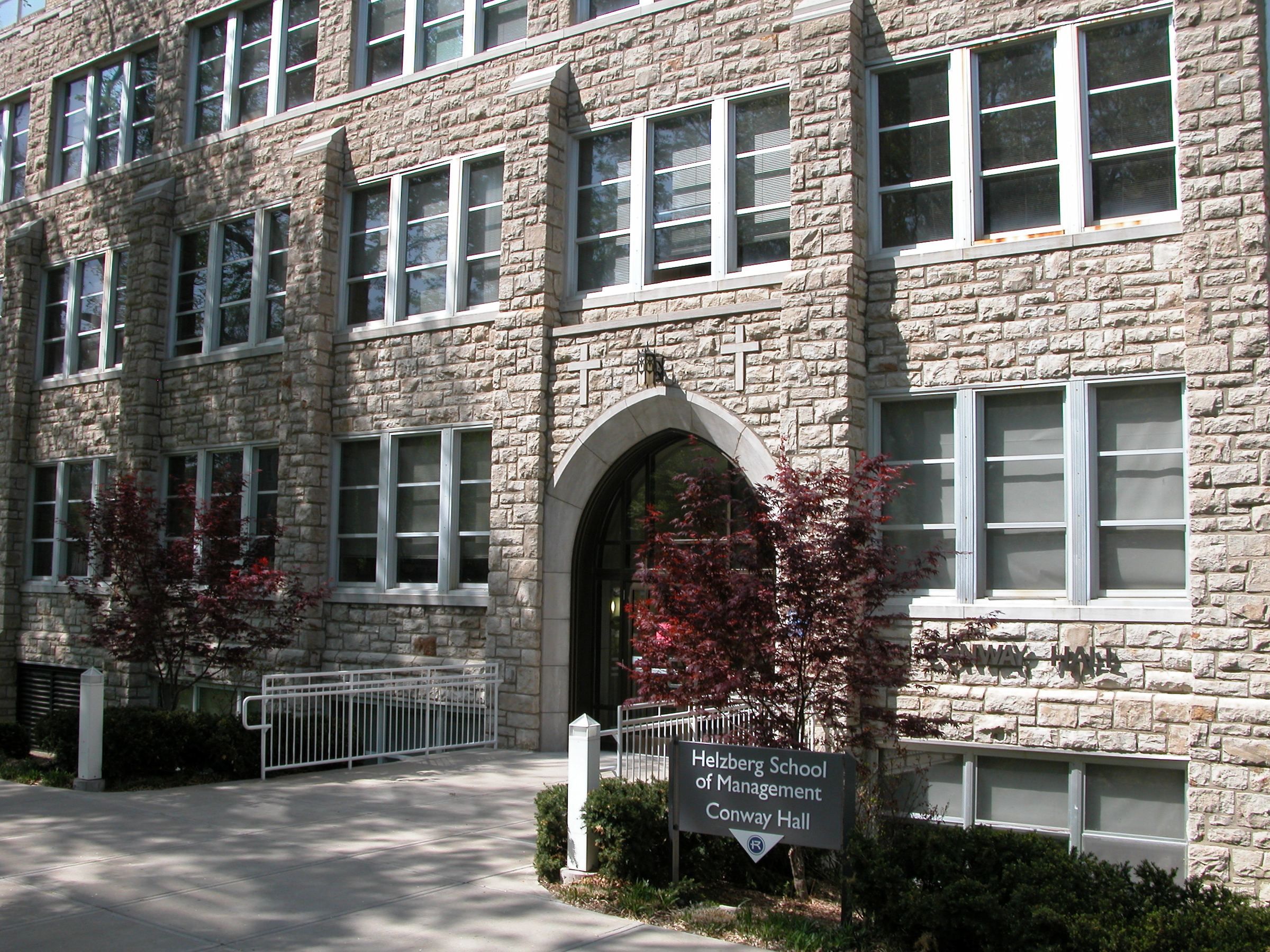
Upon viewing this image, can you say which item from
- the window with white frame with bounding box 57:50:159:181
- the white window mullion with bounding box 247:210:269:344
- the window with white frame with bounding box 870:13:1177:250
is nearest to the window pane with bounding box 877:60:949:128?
the window with white frame with bounding box 870:13:1177:250

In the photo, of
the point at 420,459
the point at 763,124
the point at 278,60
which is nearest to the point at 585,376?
the point at 420,459

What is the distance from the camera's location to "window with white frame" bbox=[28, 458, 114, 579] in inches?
752

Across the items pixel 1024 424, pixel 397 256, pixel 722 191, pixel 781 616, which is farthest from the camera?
pixel 397 256

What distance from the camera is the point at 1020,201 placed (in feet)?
35.4

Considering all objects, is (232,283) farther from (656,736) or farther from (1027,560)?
(1027,560)

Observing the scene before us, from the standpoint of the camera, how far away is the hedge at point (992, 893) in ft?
18.1

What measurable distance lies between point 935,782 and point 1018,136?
6219mm

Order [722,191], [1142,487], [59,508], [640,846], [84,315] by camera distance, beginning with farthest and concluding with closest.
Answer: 1. [84,315]
2. [59,508]
3. [722,191]
4. [1142,487]
5. [640,846]

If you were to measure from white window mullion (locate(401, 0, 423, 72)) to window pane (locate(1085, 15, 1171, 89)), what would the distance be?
8.76 meters

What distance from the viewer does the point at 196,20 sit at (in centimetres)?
1822

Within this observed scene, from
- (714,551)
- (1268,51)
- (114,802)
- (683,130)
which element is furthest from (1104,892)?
(683,130)

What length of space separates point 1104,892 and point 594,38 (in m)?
10.9

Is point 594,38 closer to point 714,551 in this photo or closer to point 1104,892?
point 714,551

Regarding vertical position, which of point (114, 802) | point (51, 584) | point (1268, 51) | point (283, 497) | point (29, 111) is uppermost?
point (29, 111)
